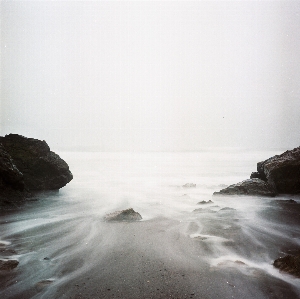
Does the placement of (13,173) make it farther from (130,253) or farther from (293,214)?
(293,214)

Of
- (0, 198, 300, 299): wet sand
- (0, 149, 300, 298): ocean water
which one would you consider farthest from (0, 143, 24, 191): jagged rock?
(0, 198, 300, 299): wet sand

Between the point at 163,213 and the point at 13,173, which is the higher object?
the point at 13,173

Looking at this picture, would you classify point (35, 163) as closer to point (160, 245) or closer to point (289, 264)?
point (160, 245)

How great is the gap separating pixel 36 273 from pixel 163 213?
5119 millimetres

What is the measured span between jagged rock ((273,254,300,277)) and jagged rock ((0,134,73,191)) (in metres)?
10.4

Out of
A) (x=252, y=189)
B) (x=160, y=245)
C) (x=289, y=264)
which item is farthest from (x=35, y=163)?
(x=289, y=264)

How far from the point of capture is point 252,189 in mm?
11344

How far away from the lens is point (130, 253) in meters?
4.66

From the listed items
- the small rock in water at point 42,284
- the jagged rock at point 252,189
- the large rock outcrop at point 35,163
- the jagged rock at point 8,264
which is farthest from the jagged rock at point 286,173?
the jagged rock at point 8,264

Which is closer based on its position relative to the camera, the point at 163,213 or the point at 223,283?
the point at 223,283

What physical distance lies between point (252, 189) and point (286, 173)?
1.77 meters

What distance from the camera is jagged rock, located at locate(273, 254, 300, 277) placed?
3.65m

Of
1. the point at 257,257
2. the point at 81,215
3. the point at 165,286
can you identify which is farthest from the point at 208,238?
the point at 81,215

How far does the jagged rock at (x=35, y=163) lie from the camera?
11320mm
